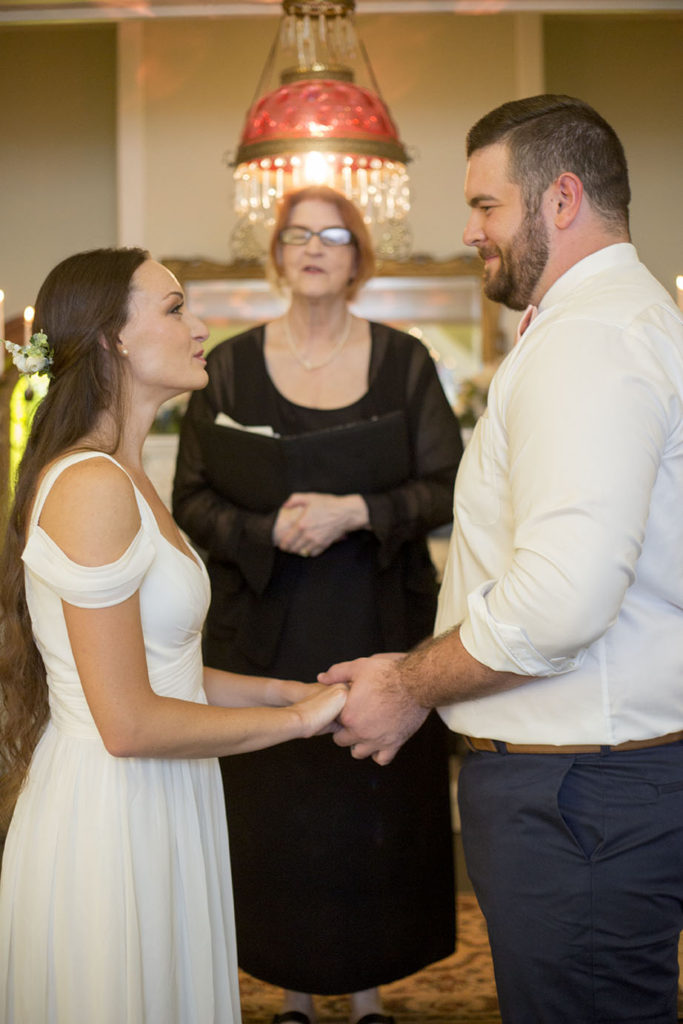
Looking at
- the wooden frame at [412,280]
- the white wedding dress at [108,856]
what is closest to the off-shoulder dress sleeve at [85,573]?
the white wedding dress at [108,856]

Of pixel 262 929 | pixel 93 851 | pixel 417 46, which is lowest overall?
pixel 262 929

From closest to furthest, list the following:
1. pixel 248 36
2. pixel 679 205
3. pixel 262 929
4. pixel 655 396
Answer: pixel 655 396 < pixel 262 929 < pixel 679 205 < pixel 248 36

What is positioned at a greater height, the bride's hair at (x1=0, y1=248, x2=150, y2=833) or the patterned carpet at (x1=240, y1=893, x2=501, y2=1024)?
the bride's hair at (x1=0, y1=248, x2=150, y2=833)

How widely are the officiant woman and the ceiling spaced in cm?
71

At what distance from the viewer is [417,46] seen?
5785 millimetres

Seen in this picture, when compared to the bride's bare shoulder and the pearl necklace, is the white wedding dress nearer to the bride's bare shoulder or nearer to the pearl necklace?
the bride's bare shoulder

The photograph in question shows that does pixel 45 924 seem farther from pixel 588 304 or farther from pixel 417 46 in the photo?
pixel 417 46

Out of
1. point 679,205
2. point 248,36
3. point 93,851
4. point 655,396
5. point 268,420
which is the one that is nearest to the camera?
point 655,396

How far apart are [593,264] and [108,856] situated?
1126 millimetres

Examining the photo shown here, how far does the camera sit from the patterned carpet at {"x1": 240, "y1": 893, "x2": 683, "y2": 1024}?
9.28 feet

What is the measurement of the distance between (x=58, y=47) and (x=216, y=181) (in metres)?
1.12

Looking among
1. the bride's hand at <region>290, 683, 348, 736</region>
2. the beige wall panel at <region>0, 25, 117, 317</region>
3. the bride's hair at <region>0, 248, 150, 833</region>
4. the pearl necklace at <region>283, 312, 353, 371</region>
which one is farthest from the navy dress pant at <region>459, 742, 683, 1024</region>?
the beige wall panel at <region>0, 25, 117, 317</region>

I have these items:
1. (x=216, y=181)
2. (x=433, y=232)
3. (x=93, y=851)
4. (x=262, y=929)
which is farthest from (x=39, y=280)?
(x=93, y=851)

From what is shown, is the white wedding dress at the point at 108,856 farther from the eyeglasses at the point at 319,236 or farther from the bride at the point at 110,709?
the eyeglasses at the point at 319,236
